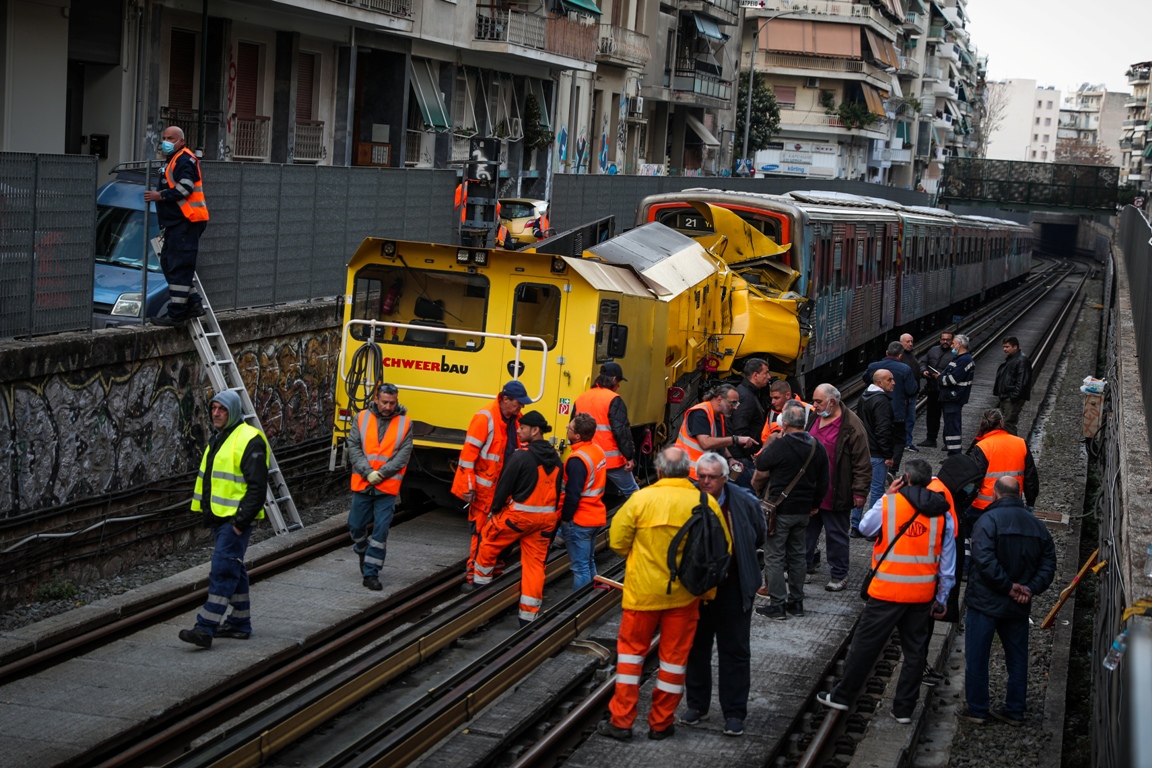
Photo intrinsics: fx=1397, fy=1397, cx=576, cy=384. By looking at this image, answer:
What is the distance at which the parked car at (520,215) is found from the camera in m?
30.9

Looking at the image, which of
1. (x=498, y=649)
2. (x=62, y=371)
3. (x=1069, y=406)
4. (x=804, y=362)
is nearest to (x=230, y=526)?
(x=498, y=649)

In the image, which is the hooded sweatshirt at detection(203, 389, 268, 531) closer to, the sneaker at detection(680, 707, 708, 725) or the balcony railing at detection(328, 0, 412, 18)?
the sneaker at detection(680, 707, 708, 725)

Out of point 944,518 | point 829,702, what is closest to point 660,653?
point 829,702

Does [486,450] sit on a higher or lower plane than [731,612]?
higher

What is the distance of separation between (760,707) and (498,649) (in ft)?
6.05

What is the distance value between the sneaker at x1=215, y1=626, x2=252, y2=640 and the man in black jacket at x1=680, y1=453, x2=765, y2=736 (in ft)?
10.4

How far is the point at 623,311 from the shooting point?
43.5 ft

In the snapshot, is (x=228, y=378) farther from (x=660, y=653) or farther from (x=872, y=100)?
(x=872, y=100)

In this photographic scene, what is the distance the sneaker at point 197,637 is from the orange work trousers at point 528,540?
7.14ft

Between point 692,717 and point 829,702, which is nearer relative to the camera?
point 692,717

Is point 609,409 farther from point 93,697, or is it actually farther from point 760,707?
point 93,697

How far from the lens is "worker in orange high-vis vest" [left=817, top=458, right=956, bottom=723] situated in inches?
345

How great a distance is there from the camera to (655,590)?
7902mm

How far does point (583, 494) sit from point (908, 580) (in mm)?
2629
